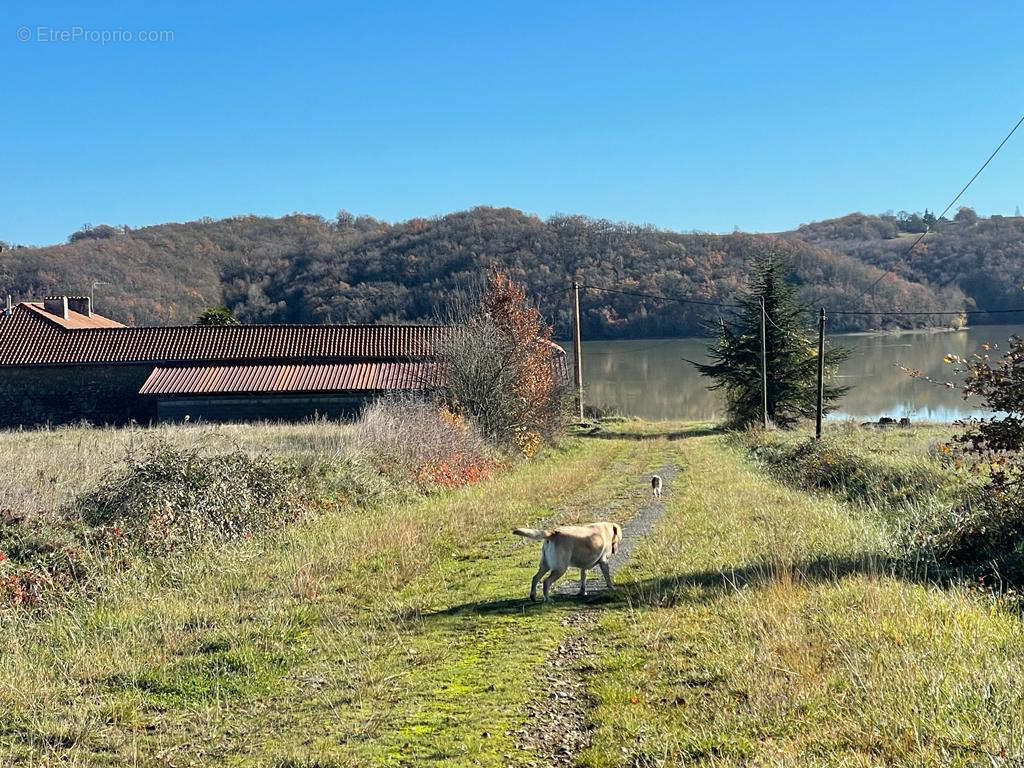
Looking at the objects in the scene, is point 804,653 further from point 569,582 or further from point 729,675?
point 569,582

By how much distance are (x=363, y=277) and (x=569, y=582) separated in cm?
8614

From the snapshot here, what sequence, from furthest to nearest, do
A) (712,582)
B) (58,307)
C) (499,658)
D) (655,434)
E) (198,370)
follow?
1. (58,307)
2. (655,434)
3. (198,370)
4. (712,582)
5. (499,658)

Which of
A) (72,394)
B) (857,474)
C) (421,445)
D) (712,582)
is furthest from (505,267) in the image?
(712,582)

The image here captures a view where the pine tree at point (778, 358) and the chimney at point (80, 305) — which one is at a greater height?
the chimney at point (80, 305)

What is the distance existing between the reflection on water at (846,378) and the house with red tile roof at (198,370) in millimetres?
17730

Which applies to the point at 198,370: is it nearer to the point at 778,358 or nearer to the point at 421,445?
the point at 421,445

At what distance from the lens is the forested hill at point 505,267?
7566 cm

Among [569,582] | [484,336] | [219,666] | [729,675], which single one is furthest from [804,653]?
[484,336]

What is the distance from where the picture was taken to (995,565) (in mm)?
9039

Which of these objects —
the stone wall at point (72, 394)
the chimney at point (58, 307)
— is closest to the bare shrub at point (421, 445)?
the stone wall at point (72, 394)

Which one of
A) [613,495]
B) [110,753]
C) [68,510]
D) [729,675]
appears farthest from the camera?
[613,495]

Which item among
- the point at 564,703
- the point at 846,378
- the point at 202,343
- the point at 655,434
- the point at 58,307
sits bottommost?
the point at 655,434

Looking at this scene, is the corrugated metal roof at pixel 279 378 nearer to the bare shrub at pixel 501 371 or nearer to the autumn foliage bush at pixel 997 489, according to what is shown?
the bare shrub at pixel 501 371

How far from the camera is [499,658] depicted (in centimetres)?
612
